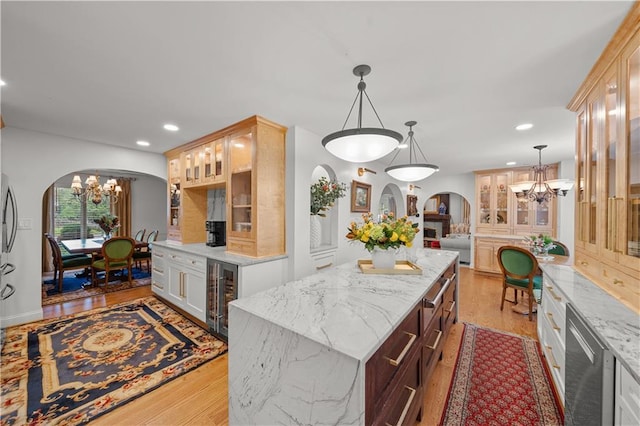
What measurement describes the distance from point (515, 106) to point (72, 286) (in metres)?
7.15

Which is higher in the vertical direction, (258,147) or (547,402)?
(258,147)

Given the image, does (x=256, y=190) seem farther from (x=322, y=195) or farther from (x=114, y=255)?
(x=114, y=255)

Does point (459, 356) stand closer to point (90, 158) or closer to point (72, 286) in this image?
point (90, 158)

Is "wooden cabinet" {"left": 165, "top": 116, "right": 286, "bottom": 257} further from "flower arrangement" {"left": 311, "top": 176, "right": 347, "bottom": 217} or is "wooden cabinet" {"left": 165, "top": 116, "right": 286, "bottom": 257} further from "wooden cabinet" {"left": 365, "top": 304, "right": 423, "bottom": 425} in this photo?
"wooden cabinet" {"left": 365, "top": 304, "right": 423, "bottom": 425}

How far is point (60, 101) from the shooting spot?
2.37 meters

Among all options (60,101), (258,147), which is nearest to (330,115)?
(258,147)

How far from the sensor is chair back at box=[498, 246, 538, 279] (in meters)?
3.27

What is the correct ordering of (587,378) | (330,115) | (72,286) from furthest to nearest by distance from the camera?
(72,286) → (330,115) → (587,378)

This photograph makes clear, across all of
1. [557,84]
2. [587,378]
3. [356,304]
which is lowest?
[587,378]

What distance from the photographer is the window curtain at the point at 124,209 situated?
702cm

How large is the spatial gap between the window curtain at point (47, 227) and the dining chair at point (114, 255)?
2.23 m

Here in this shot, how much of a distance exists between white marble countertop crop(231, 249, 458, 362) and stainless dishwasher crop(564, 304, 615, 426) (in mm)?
735

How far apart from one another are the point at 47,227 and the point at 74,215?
2.31 ft

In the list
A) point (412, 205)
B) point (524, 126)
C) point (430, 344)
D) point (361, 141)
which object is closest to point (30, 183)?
point (361, 141)
